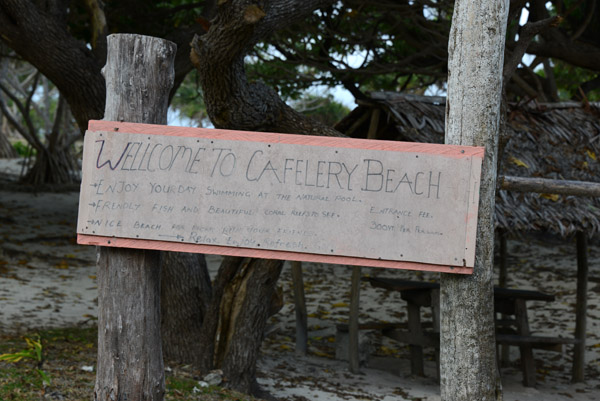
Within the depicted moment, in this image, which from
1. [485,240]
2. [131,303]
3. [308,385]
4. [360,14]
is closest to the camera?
[485,240]

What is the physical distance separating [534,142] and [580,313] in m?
1.97

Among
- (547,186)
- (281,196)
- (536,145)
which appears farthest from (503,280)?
(281,196)

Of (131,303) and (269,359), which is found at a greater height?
(131,303)

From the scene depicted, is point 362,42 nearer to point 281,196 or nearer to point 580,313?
point 580,313

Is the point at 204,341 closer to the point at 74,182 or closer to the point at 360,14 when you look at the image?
the point at 360,14

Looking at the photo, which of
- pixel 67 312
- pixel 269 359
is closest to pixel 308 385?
pixel 269 359

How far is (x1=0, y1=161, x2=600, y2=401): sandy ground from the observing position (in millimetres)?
6633

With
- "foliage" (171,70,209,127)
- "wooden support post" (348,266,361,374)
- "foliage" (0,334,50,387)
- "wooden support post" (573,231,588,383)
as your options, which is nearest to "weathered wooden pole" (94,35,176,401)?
"foliage" (0,334,50,387)

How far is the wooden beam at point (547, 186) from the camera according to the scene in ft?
11.7

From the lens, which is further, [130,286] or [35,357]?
[35,357]

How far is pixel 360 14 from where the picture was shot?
857cm

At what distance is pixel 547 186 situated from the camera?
12.4 feet

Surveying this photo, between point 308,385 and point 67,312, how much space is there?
3.06 meters

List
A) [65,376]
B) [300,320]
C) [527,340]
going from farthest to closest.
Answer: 1. [300,320]
2. [527,340]
3. [65,376]
